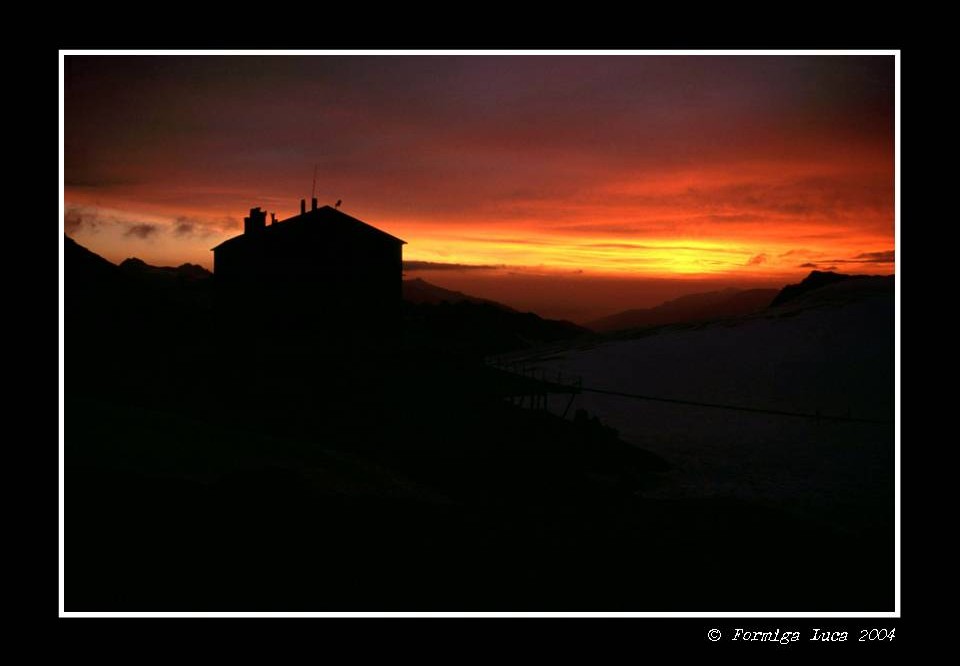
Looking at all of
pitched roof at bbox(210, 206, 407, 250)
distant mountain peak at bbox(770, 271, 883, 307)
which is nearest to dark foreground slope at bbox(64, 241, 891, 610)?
pitched roof at bbox(210, 206, 407, 250)

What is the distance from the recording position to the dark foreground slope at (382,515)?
1160 cm

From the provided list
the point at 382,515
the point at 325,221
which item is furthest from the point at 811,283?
the point at 382,515

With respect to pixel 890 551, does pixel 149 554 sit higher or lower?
higher

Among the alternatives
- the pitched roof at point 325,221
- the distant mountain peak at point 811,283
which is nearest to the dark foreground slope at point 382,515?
the pitched roof at point 325,221

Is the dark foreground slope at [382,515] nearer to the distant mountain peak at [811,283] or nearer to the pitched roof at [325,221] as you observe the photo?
the pitched roof at [325,221]

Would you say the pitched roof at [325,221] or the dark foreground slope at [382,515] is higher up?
the pitched roof at [325,221]

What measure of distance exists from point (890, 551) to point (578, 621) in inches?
494

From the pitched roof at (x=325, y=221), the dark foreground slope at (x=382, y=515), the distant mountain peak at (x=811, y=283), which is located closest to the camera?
the dark foreground slope at (x=382, y=515)

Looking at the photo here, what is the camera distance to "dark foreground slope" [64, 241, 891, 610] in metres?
11.6

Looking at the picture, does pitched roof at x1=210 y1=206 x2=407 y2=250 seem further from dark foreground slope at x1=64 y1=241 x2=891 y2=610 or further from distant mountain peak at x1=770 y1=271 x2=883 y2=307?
distant mountain peak at x1=770 y1=271 x2=883 y2=307

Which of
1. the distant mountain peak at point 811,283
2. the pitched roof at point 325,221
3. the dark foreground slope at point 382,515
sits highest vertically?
the distant mountain peak at point 811,283
